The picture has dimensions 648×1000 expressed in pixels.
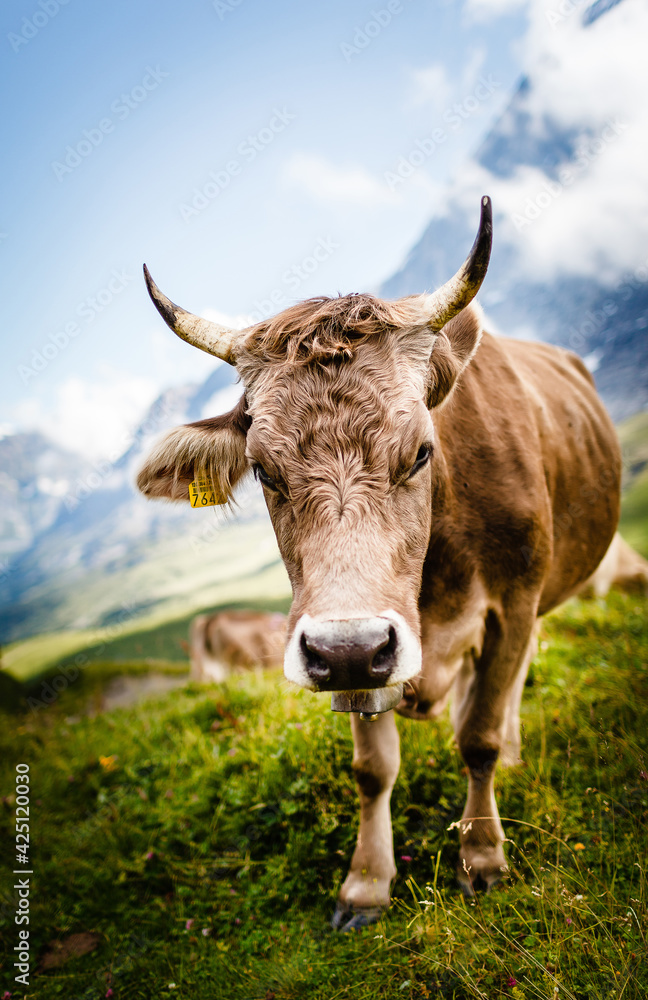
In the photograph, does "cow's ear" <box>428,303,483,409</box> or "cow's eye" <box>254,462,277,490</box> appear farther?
"cow's ear" <box>428,303,483,409</box>

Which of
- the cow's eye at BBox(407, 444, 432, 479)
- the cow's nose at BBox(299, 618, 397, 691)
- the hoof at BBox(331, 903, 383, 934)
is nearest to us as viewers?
the cow's nose at BBox(299, 618, 397, 691)

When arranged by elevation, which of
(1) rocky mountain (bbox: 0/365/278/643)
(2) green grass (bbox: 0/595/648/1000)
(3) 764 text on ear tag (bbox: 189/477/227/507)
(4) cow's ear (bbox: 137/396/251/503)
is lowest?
(1) rocky mountain (bbox: 0/365/278/643)

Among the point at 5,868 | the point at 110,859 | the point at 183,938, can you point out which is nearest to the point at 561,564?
the point at 183,938

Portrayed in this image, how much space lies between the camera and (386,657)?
1836 millimetres

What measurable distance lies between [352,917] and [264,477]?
2386 millimetres

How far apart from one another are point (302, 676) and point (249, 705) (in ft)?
13.3

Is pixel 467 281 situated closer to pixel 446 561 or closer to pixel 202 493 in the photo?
pixel 446 561

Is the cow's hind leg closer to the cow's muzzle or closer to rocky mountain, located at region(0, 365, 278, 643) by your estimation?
the cow's muzzle

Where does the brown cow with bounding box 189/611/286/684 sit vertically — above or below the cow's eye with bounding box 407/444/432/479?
below

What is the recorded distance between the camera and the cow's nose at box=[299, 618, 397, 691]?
69.1 inches

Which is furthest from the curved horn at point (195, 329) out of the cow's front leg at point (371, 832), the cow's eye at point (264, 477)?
the cow's front leg at point (371, 832)

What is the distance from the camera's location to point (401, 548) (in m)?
2.26

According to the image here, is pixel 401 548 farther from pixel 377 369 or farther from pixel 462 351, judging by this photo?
pixel 462 351

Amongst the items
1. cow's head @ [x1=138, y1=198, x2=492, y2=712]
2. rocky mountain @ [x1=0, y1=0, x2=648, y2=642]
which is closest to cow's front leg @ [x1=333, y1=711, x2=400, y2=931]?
cow's head @ [x1=138, y1=198, x2=492, y2=712]
